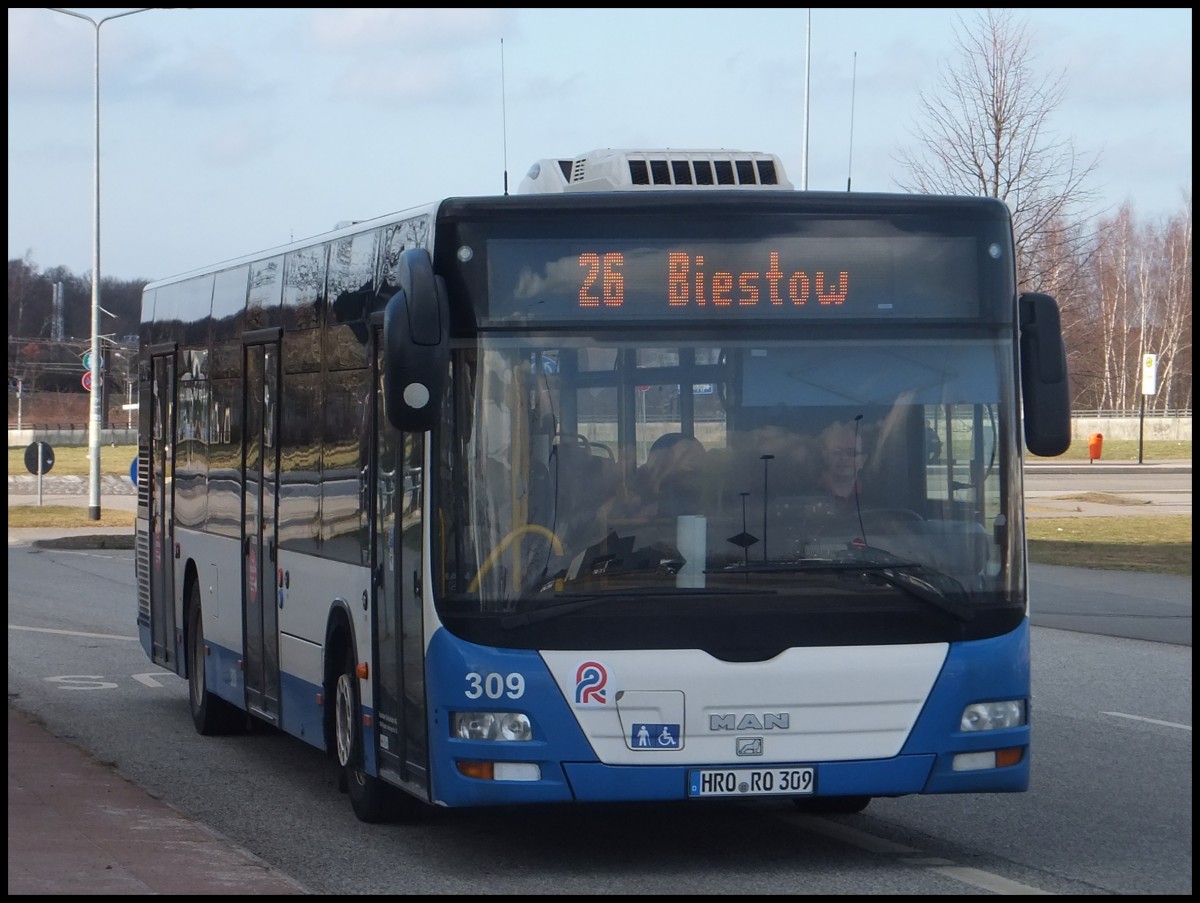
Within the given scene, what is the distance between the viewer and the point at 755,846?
8.32 metres

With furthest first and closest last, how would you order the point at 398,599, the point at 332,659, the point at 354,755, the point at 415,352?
the point at 332,659 < the point at 354,755 < the point at 398,599 < the point at 415,352

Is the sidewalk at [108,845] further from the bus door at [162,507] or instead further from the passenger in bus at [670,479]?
the bus door at [162,507]

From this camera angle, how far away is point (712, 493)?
7.46 meters

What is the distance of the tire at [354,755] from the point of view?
884 cm

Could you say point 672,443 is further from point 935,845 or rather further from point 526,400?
point 935,845

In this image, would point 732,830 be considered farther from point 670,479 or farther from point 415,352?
point 415,352

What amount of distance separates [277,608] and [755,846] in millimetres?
3351

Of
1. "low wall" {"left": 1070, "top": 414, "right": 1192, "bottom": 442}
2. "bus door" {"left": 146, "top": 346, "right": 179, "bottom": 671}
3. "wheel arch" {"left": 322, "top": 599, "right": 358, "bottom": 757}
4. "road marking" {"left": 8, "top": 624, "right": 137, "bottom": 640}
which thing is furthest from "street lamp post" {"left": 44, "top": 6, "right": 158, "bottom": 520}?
"low wall" {"left": 1070, "top": 414, "right": 1192, "bottom": 442}

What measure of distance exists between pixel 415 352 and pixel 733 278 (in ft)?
4.43

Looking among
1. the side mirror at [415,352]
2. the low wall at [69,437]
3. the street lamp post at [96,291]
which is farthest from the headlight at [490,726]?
the low wall at [69,437]

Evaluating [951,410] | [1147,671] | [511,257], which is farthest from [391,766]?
[1147,671]

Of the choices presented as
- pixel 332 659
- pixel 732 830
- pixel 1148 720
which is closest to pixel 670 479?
pixel 732 830

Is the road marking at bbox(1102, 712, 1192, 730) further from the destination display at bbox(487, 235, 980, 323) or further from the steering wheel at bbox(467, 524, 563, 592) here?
the steering wheel at bbox(467, 524, 563, 592)

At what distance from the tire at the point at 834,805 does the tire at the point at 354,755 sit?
6.42 ft
